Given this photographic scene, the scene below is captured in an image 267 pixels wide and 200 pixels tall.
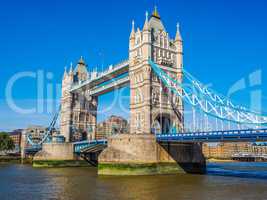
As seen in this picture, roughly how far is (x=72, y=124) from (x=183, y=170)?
3195 centimetres

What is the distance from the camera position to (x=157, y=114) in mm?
43375

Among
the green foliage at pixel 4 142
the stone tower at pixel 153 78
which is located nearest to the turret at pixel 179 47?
the stone tower at pixel 153 78

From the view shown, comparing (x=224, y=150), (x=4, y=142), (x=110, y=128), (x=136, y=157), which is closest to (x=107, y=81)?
(x=110, y=128)

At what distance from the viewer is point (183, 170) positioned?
38.2 meters

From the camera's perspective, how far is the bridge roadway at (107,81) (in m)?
50.0

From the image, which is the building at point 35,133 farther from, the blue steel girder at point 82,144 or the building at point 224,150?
the building at point 224,150

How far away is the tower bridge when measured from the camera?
1317 inches

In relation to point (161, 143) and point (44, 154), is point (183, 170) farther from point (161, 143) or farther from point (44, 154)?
point (44, 154)

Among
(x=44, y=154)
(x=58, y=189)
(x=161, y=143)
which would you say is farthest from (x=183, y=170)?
(x=44, y=154)

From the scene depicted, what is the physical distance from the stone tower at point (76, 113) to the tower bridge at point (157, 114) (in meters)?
2.18

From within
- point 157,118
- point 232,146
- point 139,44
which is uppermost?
point 139,44

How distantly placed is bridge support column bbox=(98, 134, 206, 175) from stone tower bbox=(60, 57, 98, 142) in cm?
2923

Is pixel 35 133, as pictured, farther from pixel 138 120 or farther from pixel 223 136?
pixel 223 136

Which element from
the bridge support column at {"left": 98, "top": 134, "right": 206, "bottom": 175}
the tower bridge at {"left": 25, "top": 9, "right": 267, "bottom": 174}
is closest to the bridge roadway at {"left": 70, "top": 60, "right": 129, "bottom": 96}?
the tower bridge at {"left": 25, "top": 9, "right": 267, "bottom": 174}
